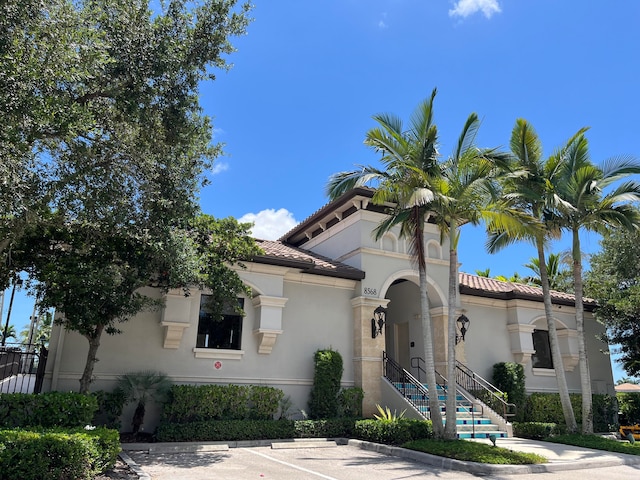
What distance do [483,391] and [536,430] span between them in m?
2.04

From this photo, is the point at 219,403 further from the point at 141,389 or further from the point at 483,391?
the point at 483,391

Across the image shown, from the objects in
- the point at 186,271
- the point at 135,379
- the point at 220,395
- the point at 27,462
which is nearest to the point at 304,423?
the point at 220,395

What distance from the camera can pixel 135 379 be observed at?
12664mm

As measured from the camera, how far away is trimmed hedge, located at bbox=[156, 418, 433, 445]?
12562 mm

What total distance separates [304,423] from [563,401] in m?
8.35

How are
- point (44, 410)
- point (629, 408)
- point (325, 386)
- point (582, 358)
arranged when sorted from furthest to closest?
point (629, 408) → point (582, 358) → point (325, 386) → point (44, 410)

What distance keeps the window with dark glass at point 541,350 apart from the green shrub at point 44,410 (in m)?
17.8

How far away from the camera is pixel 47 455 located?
7262 millimetres

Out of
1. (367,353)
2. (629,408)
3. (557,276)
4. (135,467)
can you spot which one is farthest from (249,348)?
(557,276)

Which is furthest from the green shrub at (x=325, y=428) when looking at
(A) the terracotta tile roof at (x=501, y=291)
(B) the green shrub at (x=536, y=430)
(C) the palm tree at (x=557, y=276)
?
(C) the palm tree at (x=557, y=276)

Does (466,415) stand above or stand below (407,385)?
below

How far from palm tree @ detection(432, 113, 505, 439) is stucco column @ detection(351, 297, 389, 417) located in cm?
377

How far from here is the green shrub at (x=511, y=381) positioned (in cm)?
1723

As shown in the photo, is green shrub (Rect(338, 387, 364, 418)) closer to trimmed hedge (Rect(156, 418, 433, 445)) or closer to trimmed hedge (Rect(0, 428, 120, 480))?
trimmed hedge (Rect(156, 418, 433, 445))
